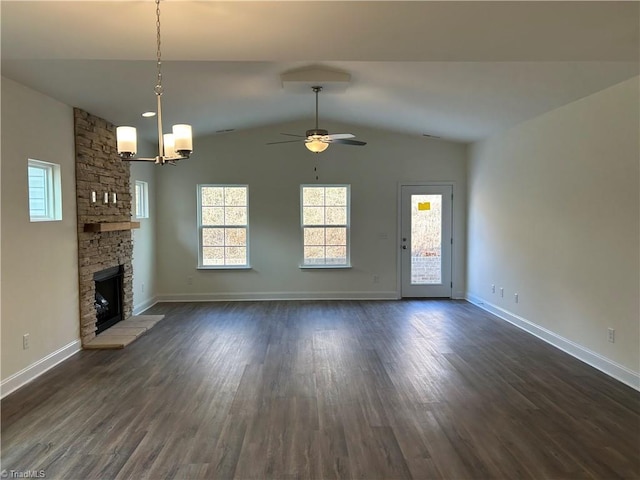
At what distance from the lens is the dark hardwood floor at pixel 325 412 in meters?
2.40

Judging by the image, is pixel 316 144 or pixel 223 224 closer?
pixel 316 144

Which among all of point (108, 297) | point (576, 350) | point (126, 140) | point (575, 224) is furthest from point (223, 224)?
point (576, 350)

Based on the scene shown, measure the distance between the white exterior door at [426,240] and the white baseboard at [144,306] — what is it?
435 cm

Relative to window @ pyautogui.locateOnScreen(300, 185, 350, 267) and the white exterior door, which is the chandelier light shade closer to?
window @ pyautogui.locateOnScreen(300, 185, 350, 267)

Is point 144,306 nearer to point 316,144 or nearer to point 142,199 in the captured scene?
point 142,199

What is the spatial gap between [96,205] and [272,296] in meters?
3.33

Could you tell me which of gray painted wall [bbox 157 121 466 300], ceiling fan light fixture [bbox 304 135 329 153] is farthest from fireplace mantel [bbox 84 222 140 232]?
ceiling fan light fixture [bbox 304 135 329 153]

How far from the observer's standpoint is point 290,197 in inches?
284

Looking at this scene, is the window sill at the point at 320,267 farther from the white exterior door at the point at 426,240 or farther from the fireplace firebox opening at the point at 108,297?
the fireplace firebox opening at the point at 108,297

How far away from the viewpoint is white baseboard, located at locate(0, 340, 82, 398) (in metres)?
3.39

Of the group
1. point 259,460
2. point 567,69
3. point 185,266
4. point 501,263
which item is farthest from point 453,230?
point 259,460

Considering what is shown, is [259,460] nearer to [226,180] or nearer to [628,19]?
[628,19]

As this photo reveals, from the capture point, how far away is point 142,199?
261 inches

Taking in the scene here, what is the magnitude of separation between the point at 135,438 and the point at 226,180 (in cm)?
504
